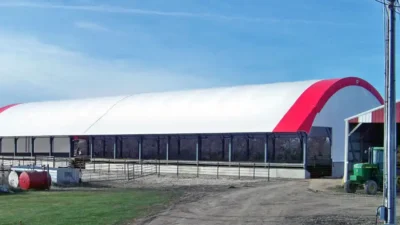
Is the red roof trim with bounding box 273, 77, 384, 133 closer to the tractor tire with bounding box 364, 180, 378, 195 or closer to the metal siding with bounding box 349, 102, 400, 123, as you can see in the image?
the metal siding with bounding box 349, 102, 400, 123

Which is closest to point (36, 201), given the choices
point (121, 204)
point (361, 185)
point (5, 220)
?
point (121, 204)

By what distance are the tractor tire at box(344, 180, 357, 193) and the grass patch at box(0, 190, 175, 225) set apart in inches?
323

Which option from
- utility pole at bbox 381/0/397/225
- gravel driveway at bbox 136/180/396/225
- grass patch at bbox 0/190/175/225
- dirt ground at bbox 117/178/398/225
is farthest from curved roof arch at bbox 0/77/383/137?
utility pole at bbox 381/0/397/225

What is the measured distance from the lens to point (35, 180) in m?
31.8

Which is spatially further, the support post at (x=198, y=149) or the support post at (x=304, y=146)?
the support post at (x=198, y=149)

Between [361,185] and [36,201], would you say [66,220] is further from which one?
[361,185]

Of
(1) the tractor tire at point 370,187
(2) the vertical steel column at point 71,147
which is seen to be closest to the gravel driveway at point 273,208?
(1) the tractor tire at point 370,187

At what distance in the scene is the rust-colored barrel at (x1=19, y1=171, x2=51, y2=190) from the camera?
104ft

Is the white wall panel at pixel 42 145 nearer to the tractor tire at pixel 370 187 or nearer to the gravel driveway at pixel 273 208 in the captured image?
the gravel driveway at pixel 273 208

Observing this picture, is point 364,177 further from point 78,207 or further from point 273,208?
point 78,207

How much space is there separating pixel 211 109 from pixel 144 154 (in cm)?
819

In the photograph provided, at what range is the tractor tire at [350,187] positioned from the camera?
89.2 feet

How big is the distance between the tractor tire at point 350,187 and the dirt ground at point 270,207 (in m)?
0.44

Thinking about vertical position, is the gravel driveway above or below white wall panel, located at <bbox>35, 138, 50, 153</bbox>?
below
